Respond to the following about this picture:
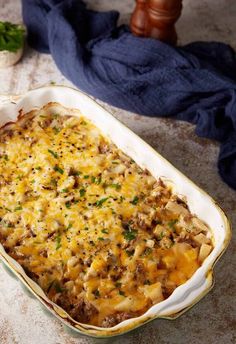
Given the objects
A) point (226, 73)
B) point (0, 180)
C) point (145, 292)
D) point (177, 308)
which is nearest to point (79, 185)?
point (0, 180)

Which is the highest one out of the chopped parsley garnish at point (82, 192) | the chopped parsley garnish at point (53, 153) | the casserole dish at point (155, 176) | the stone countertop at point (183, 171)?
the casserole dish at point (155, 176)

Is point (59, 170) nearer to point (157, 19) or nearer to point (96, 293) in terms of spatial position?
point (96, 293)

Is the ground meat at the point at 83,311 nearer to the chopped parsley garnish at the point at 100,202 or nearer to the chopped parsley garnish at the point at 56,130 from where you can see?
the chopped parsley garnish at the point at 100,202

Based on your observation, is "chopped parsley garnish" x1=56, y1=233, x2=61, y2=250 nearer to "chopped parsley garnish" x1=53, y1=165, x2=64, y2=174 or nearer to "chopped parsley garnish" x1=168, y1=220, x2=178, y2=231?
"chopped parsley garnish" x1=53, y1=165, x2=64, y2=174

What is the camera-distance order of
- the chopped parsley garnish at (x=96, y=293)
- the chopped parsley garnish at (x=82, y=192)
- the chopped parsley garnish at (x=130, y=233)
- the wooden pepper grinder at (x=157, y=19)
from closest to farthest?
the chopped parsley garnish at (x=96, y=293) → the chopped parsley garnish at (x=130, y=233) → the chopped parsley garnish at (x=82, y=192) → the wooden pepper grinder at (x=157, y=19)

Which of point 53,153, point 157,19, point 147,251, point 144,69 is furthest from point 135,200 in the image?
point 157,19

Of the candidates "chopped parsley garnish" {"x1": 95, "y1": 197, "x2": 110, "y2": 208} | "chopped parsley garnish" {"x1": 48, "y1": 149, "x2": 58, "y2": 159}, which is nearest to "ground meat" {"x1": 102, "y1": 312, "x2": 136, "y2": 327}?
"chopped parsley garnish" {"x1": 95, "y1": 197, "x2": 110, "y2": 208}

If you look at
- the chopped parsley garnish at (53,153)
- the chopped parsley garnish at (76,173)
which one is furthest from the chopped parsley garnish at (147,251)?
the chopped parsley garnish at (53,153)

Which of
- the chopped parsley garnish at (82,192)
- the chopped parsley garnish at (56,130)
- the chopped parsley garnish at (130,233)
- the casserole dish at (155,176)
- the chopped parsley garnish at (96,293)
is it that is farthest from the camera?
the chopped parsley garnish at (56,130)
